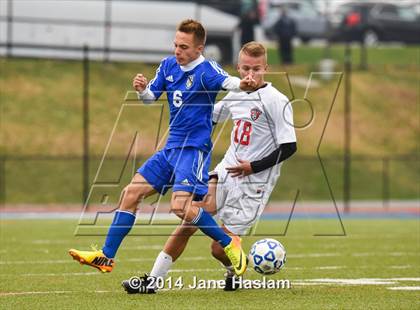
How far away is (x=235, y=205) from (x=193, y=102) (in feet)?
3.25

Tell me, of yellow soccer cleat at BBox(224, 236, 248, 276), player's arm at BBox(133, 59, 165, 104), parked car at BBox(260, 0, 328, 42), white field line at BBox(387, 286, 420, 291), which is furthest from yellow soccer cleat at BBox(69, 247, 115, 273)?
parked car at BBox(260, 0, 328, 42)

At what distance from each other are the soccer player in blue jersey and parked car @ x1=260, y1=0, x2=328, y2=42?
66.9ft

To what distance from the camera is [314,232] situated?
14117 mm

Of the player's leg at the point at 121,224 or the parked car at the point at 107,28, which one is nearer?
the player's leg at the point at 121,224

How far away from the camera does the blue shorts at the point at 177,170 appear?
24.0 ft

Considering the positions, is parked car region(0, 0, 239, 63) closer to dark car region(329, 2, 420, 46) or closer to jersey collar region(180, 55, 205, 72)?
dark car region(329, 2, 420, 46)

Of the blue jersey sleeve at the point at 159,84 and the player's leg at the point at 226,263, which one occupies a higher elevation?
the blue jersey sleeve at the point at 159,84

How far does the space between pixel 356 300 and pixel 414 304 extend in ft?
1.42

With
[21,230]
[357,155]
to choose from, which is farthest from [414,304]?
[357,155]

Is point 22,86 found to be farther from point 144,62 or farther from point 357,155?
point 357,155

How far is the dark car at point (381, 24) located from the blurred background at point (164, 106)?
0.06 metres

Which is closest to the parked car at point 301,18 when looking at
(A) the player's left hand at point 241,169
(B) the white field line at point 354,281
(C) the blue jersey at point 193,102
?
(B) the white field line at point 354,281

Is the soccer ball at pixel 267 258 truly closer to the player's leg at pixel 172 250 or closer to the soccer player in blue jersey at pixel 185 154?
the soccer player in blue jersey at pixel 185 154

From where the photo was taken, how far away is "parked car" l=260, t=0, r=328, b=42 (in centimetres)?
2794
